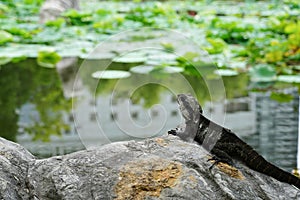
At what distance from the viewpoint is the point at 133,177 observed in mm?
2242

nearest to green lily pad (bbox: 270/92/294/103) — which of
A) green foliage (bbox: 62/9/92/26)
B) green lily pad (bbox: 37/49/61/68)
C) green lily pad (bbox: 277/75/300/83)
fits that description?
green lily pad (bbox: 277/75/300/83)

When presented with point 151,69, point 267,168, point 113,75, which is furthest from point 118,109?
point 267,168

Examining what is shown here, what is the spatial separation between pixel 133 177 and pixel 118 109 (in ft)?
7.81

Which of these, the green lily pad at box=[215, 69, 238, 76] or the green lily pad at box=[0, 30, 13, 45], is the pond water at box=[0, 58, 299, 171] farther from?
the green lily pad at box=[0, 30, 13, 45]

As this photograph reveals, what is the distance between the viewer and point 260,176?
243 cm

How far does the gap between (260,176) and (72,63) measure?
4793mm

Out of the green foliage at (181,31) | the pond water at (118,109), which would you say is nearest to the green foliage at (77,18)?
the green foliage at (181,31)

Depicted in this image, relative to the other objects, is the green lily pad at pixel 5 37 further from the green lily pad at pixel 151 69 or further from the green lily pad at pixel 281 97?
the green lily pad at pixel 281 97

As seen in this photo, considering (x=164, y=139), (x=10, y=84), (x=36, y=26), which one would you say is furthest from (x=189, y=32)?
(x=164, y=139)

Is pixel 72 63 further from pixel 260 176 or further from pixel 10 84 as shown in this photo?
pixel 260 176

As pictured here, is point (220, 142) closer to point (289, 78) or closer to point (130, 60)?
point (289, 78)

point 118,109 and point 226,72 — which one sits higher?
point 226,72

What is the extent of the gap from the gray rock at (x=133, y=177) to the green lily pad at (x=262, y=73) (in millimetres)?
3831

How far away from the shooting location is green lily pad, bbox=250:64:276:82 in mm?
6215
